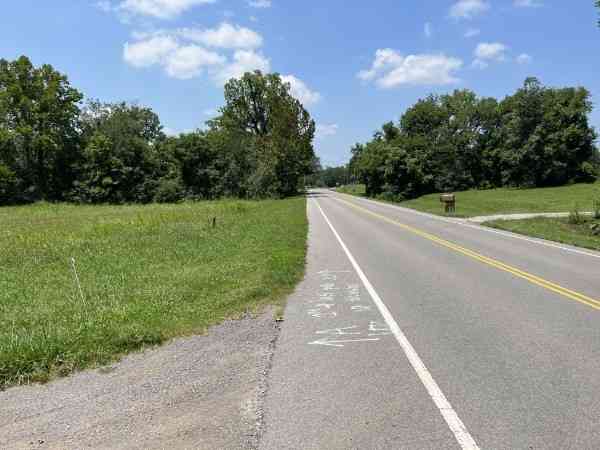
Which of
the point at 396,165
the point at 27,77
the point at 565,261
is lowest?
the point at 565,261

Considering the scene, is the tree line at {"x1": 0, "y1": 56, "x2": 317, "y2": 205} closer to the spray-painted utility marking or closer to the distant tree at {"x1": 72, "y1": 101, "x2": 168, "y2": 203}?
the distant tree at {"x1": 72, "y1": 101, "x2": 168, "y2": 203}

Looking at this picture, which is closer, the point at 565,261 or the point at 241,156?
the point at 565,261

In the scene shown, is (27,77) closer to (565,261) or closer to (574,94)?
(565,261)

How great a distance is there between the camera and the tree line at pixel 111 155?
5459 centimetres

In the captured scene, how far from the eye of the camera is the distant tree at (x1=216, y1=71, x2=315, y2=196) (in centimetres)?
6481

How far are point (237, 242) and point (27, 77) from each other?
181 feet

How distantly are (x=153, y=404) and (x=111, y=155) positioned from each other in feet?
197

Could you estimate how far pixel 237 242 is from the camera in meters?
15.7

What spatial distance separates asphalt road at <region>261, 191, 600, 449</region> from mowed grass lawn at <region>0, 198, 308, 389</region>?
1293 mm

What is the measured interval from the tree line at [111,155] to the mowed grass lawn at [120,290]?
44254 millimetres

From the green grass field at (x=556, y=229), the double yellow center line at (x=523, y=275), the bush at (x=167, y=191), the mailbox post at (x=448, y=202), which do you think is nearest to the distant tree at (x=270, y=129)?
the bush at (x=167, y=191)

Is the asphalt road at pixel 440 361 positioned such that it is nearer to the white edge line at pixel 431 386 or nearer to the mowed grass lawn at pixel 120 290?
the white edge line at pixel 431 386

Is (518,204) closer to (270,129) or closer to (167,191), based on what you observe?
(167,191)

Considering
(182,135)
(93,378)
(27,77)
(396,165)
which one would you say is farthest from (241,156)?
(93,378)
